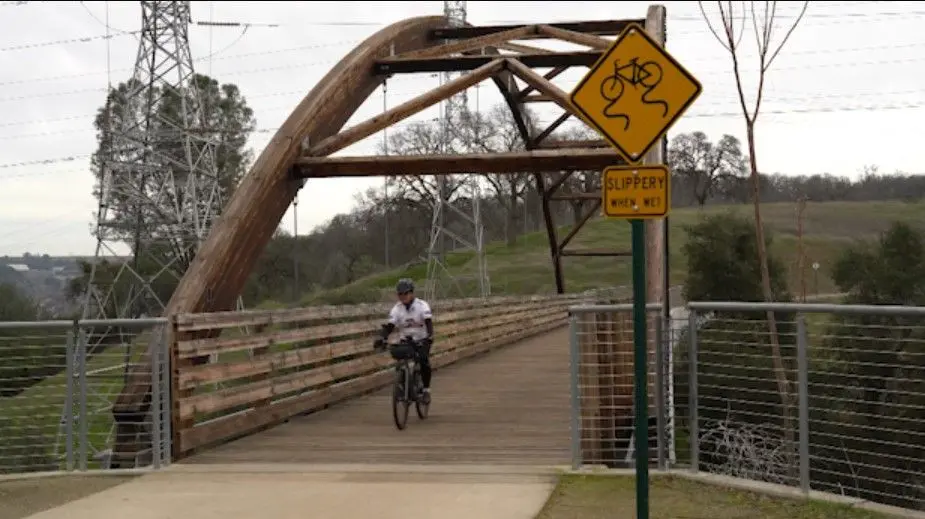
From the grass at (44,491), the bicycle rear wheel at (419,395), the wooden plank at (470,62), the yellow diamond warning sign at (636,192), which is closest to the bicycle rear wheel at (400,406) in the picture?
the bicycle rear wheel at (419,395)

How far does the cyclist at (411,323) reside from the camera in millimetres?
10180

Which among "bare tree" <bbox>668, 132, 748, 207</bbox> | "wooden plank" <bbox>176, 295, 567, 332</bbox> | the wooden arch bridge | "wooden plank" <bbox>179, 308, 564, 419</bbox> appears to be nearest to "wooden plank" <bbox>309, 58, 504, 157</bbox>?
the wooden arch bridge

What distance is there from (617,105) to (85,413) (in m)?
5.08

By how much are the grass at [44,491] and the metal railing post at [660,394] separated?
4.09 m

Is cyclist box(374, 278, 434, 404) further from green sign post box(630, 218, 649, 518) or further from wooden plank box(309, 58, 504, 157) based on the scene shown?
green sign post box(630, 218, 649, 518)

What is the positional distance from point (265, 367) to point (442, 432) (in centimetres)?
191

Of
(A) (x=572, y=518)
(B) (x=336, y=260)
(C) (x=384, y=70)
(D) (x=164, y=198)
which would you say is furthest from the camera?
(B) (x=336, y=260)

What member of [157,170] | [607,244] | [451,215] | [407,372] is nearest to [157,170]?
[157,170]

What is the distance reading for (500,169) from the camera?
13.0m

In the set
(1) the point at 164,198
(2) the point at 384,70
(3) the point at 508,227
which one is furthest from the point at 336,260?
(2) the point at 384,70

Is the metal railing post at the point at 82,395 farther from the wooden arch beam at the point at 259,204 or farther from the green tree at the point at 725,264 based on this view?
the green tree at the point at 725,264

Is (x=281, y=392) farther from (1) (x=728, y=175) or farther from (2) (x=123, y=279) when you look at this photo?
(1) (x=728, y=175)

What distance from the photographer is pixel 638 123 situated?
4973 millimetres

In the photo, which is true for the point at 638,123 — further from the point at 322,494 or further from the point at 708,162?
the point at 708,162
